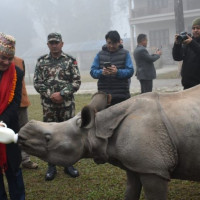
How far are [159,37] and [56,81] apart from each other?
1185 inches

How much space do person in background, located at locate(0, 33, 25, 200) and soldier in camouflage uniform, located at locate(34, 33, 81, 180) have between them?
4.29 ft

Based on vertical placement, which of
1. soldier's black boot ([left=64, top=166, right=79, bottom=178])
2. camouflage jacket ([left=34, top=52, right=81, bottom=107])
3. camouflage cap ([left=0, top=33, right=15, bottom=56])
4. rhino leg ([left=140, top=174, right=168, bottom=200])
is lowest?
soldier's black boot ([left=64, top=166, right=79, bottom=178])

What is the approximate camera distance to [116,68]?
5.27 m

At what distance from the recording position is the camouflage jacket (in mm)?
5090

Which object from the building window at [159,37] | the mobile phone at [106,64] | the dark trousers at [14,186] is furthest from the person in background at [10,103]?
the building window at [159,37]

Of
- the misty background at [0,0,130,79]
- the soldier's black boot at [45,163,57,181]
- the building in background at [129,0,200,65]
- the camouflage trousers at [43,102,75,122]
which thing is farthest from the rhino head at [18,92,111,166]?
the misty background at [0,0,130,79]

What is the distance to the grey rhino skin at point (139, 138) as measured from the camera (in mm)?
2951

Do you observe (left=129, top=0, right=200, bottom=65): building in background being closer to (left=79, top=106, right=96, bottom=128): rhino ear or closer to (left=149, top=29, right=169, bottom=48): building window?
(left=149, top=29, right=169, bottom=48): building window

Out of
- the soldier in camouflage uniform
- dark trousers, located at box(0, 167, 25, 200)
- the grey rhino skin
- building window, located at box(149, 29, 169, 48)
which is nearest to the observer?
the grey rhino skin

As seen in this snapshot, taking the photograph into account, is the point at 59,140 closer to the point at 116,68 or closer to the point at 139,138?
the point at 139,138

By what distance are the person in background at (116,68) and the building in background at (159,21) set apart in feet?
87.9

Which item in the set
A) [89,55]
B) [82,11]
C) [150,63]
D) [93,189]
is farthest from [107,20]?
[93,189]

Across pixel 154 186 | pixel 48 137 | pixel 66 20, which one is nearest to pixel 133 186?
pixel 154 186

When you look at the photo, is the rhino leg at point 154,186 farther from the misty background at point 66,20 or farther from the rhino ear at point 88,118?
the misty background at point 66,20
